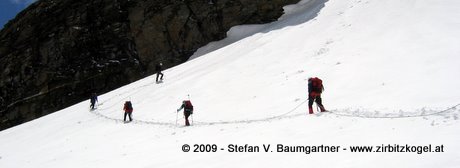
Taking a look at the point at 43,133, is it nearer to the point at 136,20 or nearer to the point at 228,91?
the point at 228,91

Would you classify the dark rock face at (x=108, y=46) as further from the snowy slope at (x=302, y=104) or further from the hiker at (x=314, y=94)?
the hiker at (x=314, y=94)

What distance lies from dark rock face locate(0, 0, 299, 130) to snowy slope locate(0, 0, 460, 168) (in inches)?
504

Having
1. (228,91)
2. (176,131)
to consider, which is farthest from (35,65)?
(176,131)

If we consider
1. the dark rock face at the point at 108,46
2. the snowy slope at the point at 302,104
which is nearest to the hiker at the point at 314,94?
the snowy slope at the point at 302,104

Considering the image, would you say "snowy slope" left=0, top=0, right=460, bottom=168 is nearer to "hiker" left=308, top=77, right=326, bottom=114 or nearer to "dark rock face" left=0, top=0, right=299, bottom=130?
"hiker" left=308, top=77, right=326, bottom=114

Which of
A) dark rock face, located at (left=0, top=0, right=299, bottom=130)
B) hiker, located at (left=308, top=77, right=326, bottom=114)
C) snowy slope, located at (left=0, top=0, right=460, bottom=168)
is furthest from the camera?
dark rock face, located at (left=0, top=0, right=299, bottom=130)

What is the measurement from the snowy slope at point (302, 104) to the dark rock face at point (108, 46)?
42.0 feet

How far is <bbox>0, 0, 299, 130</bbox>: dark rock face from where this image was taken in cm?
4738

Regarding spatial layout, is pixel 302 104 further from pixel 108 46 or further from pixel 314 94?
pixel 108 46

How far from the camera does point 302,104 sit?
55.0 feet

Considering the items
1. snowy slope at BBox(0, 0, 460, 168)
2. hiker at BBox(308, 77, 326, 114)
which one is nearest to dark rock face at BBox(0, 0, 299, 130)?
snowy slope at BBox(0, 0, 460, 168)

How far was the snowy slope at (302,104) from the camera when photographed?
10633 mm

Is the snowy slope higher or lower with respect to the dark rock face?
lower

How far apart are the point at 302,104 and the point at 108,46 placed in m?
37.3
